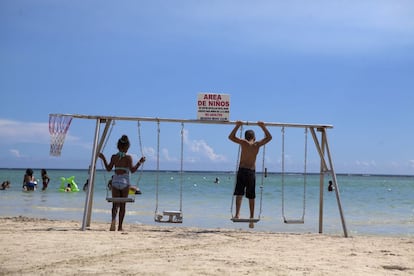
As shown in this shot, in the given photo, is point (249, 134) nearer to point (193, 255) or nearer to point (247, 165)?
point (247, 165)

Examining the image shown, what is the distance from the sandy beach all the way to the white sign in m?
2.46

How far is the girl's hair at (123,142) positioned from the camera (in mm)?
10336

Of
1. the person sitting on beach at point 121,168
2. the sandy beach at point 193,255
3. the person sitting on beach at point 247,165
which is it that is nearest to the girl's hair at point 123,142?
the person sitting on beach at point 121,168

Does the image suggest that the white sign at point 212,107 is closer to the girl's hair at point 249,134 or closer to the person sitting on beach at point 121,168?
the girl's hair at point 249,134

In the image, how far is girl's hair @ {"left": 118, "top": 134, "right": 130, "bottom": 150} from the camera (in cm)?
1034

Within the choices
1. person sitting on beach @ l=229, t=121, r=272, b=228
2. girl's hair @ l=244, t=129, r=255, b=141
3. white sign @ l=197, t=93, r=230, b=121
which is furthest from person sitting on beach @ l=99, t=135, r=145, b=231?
girl's hair @ l=244, t=129, r=255, b=141

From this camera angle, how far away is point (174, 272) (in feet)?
20.0

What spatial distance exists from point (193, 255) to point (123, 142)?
3.69 metres

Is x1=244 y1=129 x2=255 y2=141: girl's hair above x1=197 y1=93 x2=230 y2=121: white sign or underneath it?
underneath

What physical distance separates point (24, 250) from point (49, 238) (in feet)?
3.89

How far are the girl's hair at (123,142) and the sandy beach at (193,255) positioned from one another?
1.73m

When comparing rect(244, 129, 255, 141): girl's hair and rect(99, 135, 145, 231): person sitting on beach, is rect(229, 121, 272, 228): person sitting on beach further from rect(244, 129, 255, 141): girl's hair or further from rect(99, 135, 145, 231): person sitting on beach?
rect(99, 135, 145, 231): person sitting on beach

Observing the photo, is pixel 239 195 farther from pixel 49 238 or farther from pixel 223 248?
pixel 49 238

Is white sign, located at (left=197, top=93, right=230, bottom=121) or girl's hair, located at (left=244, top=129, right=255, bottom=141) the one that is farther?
girl's hair, located at (left=244, top=129, right=255, bottom=141)
